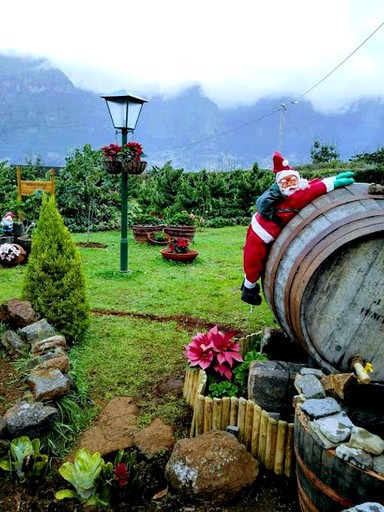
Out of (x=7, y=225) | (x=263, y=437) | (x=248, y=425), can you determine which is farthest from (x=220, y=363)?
(x=7, y=225)

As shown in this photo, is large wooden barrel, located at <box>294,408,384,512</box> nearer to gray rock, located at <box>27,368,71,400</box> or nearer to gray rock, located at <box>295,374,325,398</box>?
gray rock, located at <box>295,374,325,398</box>

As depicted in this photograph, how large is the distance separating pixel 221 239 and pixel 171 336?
8.29m

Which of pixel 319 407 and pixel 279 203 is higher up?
pixel 279 203

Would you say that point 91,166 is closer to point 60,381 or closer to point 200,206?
point 200,206

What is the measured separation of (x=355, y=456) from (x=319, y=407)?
1.26 feet

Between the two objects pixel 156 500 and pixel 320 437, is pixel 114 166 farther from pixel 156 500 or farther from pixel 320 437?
pixel 320 437

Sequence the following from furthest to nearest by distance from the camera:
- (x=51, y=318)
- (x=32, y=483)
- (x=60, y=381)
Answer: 1. (x=51, y=318)
2. (x=60, y=381)
3. (x=32, y=483)

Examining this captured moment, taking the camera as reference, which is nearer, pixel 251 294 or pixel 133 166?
pixel 251 294

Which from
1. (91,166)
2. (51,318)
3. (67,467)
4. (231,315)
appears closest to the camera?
A: (67,467)

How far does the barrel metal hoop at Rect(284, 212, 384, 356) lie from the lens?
265 centimetres

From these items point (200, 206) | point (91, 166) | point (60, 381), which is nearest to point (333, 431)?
point (60, 381)

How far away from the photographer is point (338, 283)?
2830 millimetres

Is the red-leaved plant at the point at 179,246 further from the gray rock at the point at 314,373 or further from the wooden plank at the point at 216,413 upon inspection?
the gray rock at the point at 314,373

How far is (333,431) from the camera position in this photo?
2197 mm
